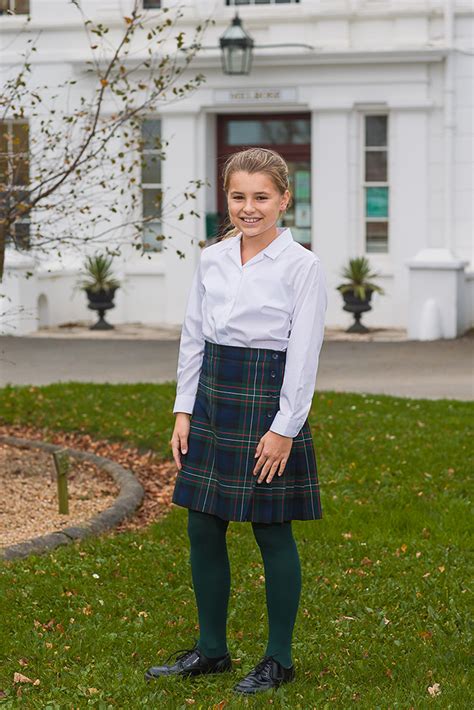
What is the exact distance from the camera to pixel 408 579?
6.20 metres

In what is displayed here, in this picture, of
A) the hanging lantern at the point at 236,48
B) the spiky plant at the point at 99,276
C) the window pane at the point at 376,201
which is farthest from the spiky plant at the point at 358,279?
the spiky plant at the point at 99,276

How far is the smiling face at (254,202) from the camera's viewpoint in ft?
15.0

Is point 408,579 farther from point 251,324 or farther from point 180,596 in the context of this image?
point 251,324

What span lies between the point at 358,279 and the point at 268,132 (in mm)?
2822

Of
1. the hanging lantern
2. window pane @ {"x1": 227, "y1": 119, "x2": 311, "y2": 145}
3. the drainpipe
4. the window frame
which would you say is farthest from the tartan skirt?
window pane @ {"x1": 227, "y1": 119, "x2": 311, "y2": 145}

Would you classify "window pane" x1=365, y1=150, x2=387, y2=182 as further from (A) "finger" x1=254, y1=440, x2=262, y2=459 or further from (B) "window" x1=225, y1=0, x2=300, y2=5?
(A) "finger" x1=254, y1=440, x2=262, y2=459

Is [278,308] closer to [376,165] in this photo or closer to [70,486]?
[70,486]

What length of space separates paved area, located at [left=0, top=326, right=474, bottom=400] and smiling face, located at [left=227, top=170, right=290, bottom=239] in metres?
7.67

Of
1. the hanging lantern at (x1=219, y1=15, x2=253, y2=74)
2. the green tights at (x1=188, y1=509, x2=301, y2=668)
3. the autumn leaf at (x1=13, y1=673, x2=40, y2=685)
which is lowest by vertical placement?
the autumn leaf at (x1=13, y1=673, x2=40, y2=685)

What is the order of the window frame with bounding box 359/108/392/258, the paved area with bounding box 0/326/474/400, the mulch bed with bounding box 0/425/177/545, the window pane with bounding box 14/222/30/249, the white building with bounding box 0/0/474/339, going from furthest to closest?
1. the window frame with bounding box 359/108/392/258
2. the white building with bounding box 0/0/474/339
3. the paved area with bounding box 0/326/474/400
4. the window pane with bounding box 14/222/30/249
5. the mulch bed with bounding box 0/425/177/545

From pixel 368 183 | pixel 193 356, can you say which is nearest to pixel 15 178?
pixel 193 356

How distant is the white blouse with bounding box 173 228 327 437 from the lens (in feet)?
14.6

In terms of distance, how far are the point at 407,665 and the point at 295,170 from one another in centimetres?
1449

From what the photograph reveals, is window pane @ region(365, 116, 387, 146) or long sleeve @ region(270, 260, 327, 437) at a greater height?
window pane @ region(365, 116, 387, 146)
